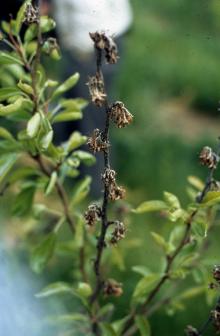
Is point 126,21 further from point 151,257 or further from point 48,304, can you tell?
point 48,304

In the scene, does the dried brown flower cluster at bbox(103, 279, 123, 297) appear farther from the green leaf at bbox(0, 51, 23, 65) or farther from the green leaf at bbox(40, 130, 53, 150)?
the green leaf at bbox(0, 51, 23, 65)

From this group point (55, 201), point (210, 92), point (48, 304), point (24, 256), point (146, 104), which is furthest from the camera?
point (210, 92)

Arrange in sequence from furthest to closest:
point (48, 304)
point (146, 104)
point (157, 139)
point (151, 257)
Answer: point (146, 104) → point (157, 139) → point (151, 257) → point (48, 304)

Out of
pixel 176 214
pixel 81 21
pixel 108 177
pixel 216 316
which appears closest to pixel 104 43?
pixel 108 177

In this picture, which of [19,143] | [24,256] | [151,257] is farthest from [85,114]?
[19,143]

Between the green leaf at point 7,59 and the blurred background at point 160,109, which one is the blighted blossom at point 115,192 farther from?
the blurred background at point 160,109

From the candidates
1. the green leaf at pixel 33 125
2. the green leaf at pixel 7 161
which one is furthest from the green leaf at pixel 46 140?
the green leaf at pixel 7 161
